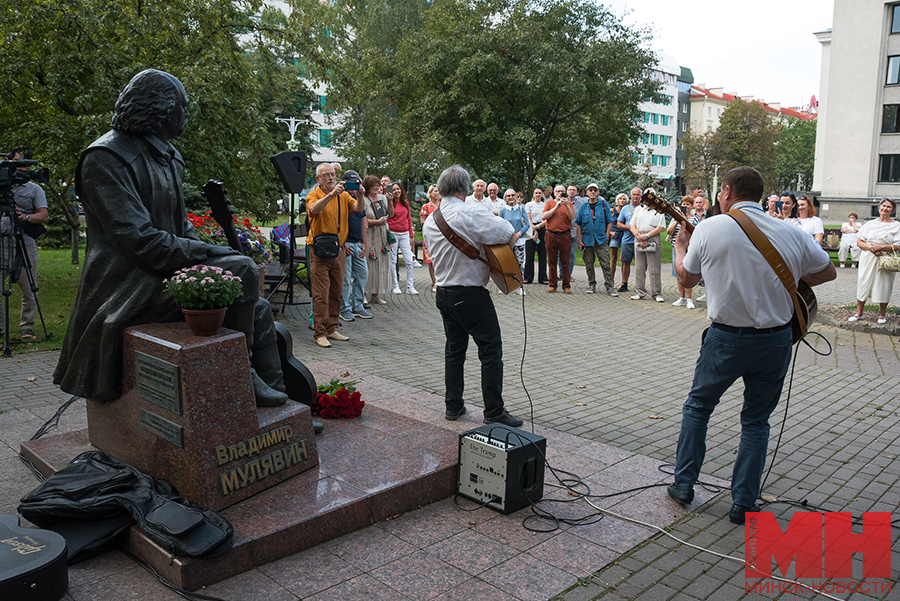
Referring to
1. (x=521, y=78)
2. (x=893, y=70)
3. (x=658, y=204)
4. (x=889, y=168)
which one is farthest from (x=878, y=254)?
(x=893, y=70)

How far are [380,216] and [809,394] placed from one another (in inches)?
279

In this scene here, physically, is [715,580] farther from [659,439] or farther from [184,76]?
[184,76]

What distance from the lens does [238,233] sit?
8938 millimetres

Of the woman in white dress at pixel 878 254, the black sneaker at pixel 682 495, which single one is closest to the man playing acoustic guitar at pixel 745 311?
the black sneaker at pixel 682 495

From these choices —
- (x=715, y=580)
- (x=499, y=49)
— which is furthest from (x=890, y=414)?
(x=499, y=49)

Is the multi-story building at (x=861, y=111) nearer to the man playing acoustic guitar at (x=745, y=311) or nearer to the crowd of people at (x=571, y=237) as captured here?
the crowd of people at (x=571, y=237)

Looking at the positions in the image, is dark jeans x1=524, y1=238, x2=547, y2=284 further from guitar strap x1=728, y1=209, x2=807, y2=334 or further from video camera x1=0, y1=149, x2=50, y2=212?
guitar strap x1=728, y1=209, x2=807, y2=334

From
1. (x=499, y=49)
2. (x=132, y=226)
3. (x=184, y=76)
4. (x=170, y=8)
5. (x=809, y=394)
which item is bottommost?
(x=809, y=394)

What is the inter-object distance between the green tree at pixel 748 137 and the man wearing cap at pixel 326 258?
6358 centimetres

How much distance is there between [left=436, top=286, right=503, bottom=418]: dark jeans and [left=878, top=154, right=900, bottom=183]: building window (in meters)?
49.5

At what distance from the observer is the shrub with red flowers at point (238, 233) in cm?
892

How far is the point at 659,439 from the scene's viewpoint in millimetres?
5633

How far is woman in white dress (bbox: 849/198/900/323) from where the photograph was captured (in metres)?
10.6

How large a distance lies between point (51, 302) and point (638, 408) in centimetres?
949
